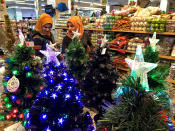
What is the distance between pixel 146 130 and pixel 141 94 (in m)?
0.16

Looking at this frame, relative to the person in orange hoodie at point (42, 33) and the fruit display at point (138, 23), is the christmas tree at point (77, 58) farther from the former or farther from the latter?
the fruit display at point (138, 23)

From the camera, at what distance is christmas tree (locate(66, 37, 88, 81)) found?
167cm

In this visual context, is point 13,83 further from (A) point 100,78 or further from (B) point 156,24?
(B) point 156,24

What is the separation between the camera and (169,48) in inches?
99.0

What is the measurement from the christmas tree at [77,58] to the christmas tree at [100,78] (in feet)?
1.28

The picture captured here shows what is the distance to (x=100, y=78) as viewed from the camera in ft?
4.09

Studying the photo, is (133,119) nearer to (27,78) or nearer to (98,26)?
(27,78)

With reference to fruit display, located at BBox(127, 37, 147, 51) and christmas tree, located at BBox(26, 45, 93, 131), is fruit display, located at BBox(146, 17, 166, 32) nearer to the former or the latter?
fruit display, located at BBox(127, 37, 147, 51)

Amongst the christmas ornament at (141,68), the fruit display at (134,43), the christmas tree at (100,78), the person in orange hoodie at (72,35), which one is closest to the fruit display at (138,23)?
the fruit display at (134,43)

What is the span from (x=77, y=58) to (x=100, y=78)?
541mm

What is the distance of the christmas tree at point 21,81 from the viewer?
1.13m

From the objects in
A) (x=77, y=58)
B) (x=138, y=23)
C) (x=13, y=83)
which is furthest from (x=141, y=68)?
(x=138, y=23)

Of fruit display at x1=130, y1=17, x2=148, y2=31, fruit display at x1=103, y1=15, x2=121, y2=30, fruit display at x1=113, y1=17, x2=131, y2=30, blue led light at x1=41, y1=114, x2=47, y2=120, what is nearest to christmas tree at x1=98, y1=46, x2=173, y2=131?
blue led light at x1=41, y1=114, x2=47, y2=120

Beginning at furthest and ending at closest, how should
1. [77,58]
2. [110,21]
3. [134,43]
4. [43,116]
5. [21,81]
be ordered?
[110,21], [134,43], [77,58], [21,81], [43,116]
